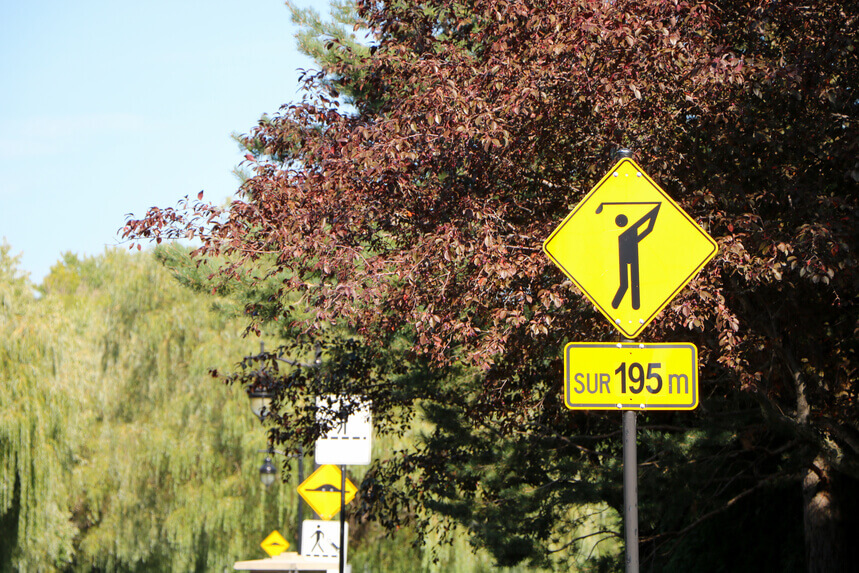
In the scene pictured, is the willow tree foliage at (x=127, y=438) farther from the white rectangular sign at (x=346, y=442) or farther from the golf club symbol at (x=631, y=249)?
the golf club symbol at (x=631, y=249)

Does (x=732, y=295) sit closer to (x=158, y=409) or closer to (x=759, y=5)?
(x=759, y=5)

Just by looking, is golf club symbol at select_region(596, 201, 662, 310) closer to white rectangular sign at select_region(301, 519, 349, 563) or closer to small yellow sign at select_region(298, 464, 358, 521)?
small yellow sign at select_region(298, 464, 358, 521)

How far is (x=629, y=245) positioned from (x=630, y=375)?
2.05 ft

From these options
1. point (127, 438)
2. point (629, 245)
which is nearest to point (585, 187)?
point (629, 245)

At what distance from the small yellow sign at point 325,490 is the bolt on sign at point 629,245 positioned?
800 cm

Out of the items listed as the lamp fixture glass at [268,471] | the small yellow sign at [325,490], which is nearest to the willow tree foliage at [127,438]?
the lamp fixture glass at [268,471]

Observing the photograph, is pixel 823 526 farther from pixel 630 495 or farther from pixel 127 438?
pixel 127 438

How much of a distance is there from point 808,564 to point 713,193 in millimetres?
4992

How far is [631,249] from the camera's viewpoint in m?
4.85

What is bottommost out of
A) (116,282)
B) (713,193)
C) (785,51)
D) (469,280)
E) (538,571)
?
(538,571)

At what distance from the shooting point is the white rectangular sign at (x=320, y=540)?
13.6m

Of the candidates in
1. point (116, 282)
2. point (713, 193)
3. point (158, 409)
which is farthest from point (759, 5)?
point (116, 282)

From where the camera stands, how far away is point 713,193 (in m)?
9.07

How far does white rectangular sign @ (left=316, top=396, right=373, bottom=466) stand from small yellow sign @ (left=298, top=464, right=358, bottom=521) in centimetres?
47
